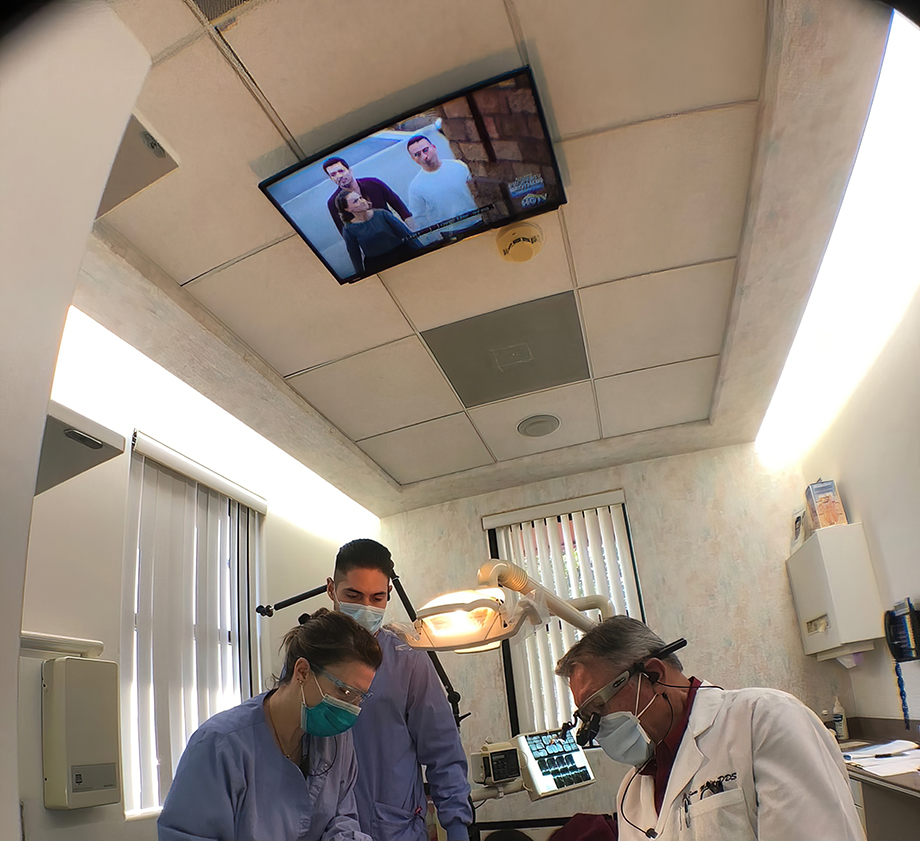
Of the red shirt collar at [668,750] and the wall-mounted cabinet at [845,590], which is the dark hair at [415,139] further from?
the wall-mounted cabinet at [845,590]

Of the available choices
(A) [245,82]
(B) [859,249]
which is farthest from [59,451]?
(B) [859,249]

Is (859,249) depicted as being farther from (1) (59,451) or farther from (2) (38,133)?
(2) (38,133)

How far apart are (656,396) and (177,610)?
277 centimetres

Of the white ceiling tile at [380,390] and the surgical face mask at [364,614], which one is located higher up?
the white ceiling tile at [380,390]

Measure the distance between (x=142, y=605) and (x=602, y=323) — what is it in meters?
2.40

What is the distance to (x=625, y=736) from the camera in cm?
205

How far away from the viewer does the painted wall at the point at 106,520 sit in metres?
2.41

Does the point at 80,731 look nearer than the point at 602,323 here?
Yes

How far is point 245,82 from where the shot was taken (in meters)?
2.04

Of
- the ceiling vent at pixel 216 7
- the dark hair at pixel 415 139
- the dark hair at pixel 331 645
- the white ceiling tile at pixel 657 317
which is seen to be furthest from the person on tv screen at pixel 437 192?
the dark hair at pixel 331 645

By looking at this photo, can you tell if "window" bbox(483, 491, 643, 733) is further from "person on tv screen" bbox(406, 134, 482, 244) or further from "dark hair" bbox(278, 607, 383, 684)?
"person on tv screen" bbox(406, 134, 482, 244)

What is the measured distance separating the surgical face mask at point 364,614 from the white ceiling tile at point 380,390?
128cm

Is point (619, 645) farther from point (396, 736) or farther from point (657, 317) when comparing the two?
point (657, 317)

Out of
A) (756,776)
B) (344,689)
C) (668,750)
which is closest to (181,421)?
(344,689)
